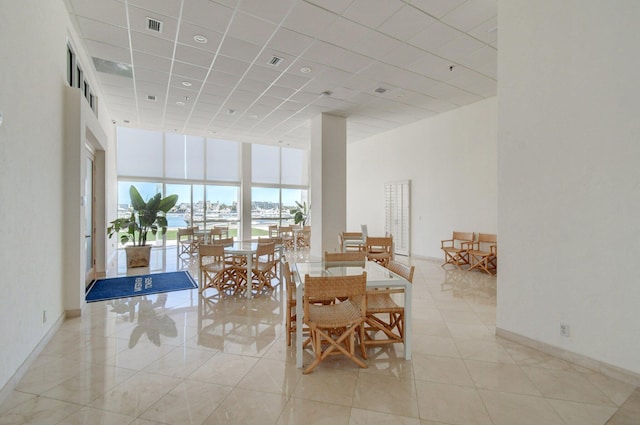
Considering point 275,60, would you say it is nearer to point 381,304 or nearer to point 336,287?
point 336,287

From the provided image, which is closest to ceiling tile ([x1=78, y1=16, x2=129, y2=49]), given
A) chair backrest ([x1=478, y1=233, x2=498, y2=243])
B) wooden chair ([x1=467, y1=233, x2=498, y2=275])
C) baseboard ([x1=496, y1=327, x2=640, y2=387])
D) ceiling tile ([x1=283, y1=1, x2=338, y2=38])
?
ceiling tile ([x1=283, y1=1, x2=338, y2=38])

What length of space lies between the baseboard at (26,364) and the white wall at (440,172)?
7.58 metres

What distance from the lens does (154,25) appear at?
3953mm

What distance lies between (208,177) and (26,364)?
9.04 m

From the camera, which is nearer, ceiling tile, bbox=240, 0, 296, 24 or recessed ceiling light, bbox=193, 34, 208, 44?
ceiling tile, bbox=240, 0, 296, 24

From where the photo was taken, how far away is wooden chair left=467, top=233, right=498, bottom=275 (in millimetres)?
6238

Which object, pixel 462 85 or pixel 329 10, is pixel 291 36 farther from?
pixel 462 85

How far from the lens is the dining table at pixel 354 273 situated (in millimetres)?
2613

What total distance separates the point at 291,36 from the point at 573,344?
192 inches

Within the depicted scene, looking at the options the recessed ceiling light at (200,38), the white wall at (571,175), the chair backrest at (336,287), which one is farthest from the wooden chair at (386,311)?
the recessed ceiling light at (200,38)

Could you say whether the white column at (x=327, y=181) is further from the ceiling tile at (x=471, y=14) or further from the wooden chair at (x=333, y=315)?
the wooden chair at (x=333, y=315)

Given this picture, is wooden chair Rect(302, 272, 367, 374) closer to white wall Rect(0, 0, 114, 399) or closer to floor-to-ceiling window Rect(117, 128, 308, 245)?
white wall Rect(0, 0, 114, 399)

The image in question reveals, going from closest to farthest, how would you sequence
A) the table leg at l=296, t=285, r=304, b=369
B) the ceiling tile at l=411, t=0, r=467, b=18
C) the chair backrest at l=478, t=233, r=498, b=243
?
1. the table leg at l=296, t=285, r=304, b=369
2. the ceiling tile at l=411, t=0, r=467, b=18
3. the chair backrest at l=478, t=233, r=498, b=243

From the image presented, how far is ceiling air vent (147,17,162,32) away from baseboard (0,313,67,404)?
3914mm
